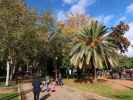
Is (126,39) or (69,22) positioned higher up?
(69,22)

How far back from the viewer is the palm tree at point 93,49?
3562 centimetres

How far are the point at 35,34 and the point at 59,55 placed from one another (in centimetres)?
1209

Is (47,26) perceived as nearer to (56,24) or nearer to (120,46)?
Answer: (56,24)

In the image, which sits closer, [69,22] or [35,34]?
[35,34]

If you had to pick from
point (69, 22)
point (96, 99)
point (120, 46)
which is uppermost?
point (69, 22)

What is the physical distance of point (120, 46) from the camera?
53.6 m

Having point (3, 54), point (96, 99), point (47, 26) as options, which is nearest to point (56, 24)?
point (47, 26)

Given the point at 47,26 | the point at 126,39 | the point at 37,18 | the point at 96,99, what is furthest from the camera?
the point at 126,39

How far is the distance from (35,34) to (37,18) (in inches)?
104

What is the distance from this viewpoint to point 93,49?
3562cm

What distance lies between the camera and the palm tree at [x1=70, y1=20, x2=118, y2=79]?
3562cm

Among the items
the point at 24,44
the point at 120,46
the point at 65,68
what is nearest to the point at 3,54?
the point at 24,44

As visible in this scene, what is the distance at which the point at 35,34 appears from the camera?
36.8 m

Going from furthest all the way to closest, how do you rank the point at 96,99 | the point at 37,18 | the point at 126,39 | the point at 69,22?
the point at 69,22
the point at 126,39
the point at 37,18
the point at 96,99
